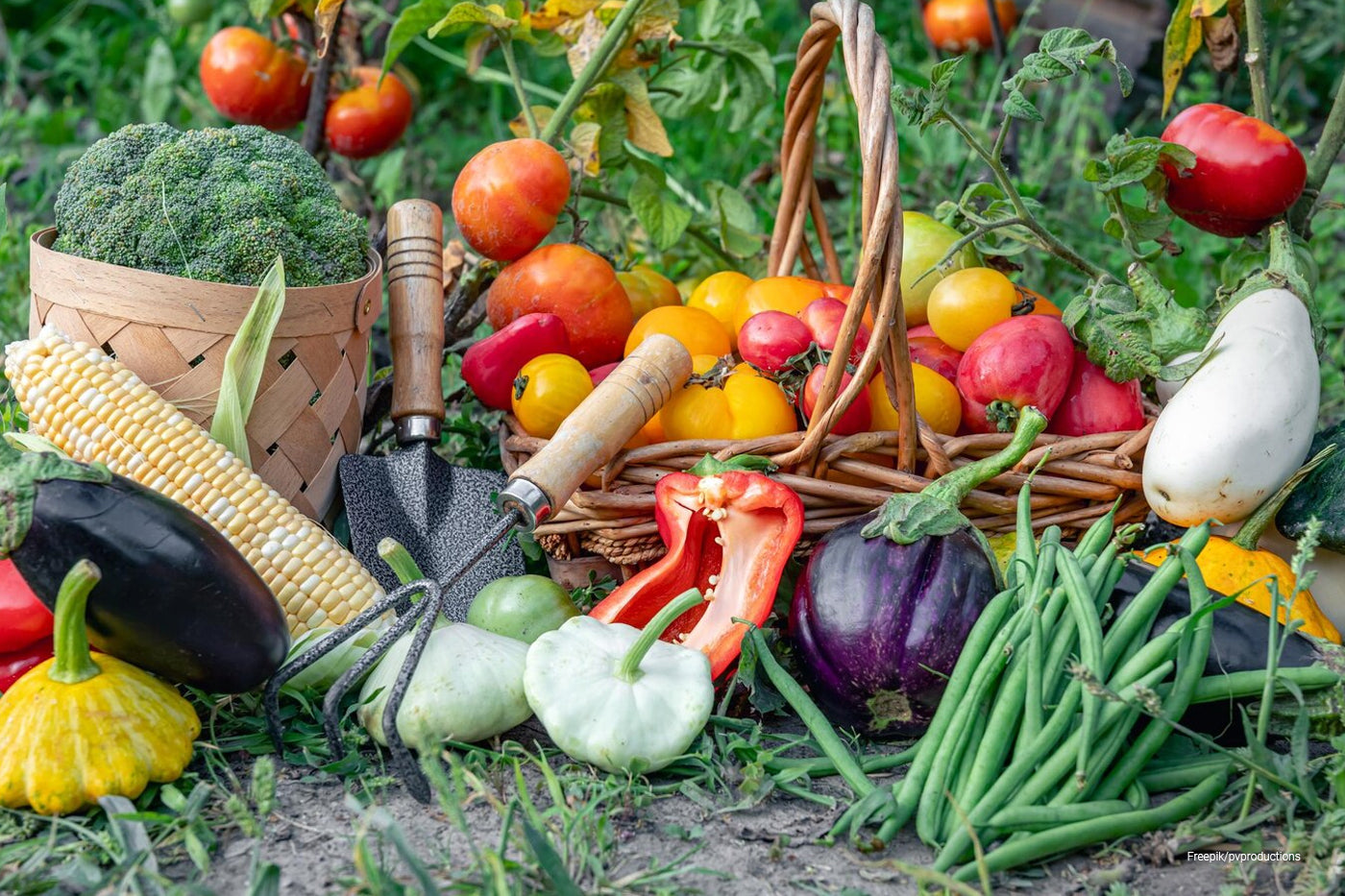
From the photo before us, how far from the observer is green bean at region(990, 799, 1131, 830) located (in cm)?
131

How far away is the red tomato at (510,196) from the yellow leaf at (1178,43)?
129 centimetres

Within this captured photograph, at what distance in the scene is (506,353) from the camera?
2150 millimetres

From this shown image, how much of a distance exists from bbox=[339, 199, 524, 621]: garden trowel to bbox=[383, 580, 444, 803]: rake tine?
0.43 meters

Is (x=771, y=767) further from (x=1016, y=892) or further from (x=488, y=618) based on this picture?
(x=488, y=618)

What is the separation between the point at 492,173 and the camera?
7.57ft

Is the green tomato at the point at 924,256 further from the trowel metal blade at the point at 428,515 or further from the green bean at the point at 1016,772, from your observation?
the green bean at the point at 1016,772

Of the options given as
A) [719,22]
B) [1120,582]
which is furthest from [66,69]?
[1120,582]

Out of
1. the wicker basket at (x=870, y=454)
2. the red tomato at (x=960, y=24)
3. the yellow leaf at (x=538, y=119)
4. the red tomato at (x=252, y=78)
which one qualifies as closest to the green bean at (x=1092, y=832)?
the wicker basket at (x=870, y=454)

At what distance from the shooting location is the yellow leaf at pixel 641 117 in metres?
2.67

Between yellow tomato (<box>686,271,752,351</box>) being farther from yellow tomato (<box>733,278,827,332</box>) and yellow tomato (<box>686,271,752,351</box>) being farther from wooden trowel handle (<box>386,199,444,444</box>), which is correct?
wooden trowel handle (<box>386,199,444,444</box>)

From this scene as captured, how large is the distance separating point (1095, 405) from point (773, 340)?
0.56m

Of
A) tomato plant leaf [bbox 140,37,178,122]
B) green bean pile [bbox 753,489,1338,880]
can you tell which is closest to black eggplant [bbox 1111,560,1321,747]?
green bean pile [bbox 753,489,1338,880]

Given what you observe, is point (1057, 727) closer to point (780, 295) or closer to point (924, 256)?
point (780, 295)

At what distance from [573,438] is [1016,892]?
2.87 feet
